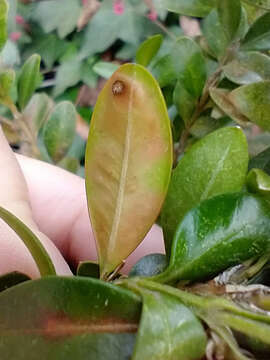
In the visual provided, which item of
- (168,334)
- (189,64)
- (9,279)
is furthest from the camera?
(189,64)


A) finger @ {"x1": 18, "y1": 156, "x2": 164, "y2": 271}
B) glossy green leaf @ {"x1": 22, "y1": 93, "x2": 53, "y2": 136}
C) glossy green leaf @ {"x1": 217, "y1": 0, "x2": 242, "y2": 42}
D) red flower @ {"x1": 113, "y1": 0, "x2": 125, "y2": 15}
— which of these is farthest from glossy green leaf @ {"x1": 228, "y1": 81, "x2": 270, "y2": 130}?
red flower @ {"x1": 113, "y1": 0, "x2": 125, "y2": 15}

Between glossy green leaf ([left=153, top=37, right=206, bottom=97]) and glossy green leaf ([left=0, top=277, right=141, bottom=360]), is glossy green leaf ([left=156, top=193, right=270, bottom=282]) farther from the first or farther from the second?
glossy green leaf ([left=153, top=37, right=206, bottom=97])

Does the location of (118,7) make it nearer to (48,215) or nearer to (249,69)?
(48,215)

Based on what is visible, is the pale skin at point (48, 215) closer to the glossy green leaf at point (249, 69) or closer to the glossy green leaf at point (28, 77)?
the glossy green leaf at point (28, 77)

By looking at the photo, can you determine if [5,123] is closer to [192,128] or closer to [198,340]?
[192,128]

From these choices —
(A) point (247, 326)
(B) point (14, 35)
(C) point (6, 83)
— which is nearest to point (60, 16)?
(B) point (14, 35)

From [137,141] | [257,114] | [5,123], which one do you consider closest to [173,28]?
[5,123]
